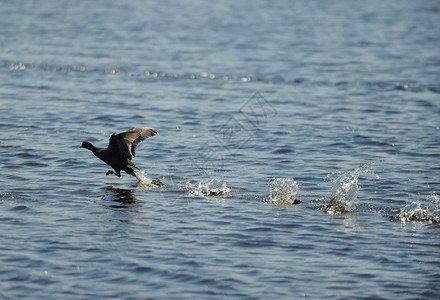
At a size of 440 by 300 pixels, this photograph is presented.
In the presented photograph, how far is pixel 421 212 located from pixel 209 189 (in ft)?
10.8

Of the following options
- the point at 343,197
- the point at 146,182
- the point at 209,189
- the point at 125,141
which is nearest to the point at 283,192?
the point at 343,197

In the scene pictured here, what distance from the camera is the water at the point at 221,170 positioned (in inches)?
305

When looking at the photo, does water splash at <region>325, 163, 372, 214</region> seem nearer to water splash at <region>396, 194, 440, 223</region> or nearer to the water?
the water

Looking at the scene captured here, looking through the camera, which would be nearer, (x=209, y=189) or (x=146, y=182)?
(x=209, y=189)

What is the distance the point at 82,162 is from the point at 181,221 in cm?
378

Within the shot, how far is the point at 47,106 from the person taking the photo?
56.2 ft

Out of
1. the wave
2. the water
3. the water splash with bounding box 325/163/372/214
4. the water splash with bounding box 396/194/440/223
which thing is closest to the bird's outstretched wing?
the water

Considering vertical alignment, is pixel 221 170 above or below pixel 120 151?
below

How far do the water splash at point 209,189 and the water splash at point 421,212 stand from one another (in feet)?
8.86

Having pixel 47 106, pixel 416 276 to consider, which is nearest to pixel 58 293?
pixel 416 276

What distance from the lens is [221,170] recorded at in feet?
40.0

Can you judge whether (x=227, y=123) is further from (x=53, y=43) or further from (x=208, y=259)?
(x=53, y=43)

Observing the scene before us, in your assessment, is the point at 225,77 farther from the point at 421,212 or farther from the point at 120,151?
the point at 421,212

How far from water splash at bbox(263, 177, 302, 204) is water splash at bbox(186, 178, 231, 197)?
28.0 inches
